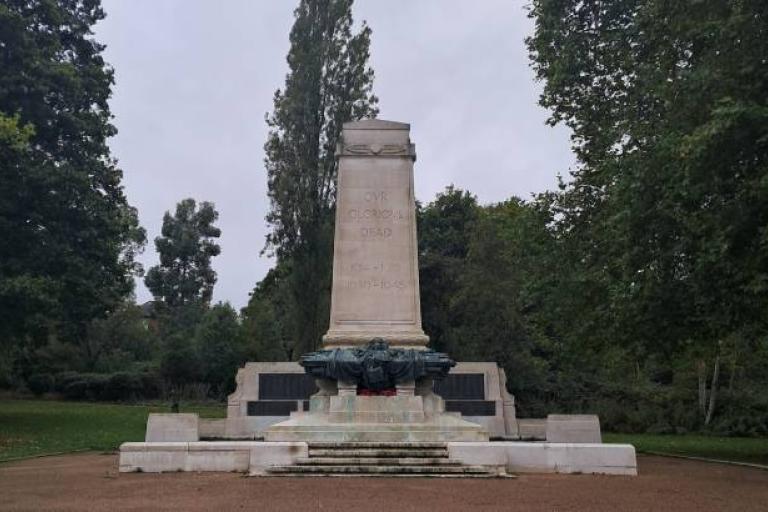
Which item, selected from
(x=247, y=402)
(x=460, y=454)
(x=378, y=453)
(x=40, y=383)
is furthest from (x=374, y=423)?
(x=40, y=383)

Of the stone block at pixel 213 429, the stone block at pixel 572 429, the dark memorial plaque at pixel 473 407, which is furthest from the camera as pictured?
the dark memorial plaque at pixel 473 407

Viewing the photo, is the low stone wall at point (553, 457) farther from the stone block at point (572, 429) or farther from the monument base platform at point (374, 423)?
the stone block at point (572, 429)

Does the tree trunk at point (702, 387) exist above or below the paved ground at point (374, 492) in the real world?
above

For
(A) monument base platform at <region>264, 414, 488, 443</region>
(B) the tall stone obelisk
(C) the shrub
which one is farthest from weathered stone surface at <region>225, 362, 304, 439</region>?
(C) the shrub

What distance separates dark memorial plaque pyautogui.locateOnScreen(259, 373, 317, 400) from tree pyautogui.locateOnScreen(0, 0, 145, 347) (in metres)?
6.93

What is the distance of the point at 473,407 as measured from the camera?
70.7 feet

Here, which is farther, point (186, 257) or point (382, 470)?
point (186, 257)

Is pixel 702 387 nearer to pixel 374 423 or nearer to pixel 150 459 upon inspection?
pixel 374 423

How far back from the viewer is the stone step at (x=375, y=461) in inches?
501

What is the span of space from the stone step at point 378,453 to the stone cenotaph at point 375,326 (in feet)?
3.09

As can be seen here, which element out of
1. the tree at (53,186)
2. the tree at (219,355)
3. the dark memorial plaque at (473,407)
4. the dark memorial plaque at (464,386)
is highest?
the tree at (53,186)

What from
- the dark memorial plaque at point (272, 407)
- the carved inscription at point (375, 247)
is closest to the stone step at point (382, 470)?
the carved inscription at point (375, 247)

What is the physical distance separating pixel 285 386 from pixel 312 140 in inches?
462

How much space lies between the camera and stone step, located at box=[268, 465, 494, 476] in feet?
40.9
